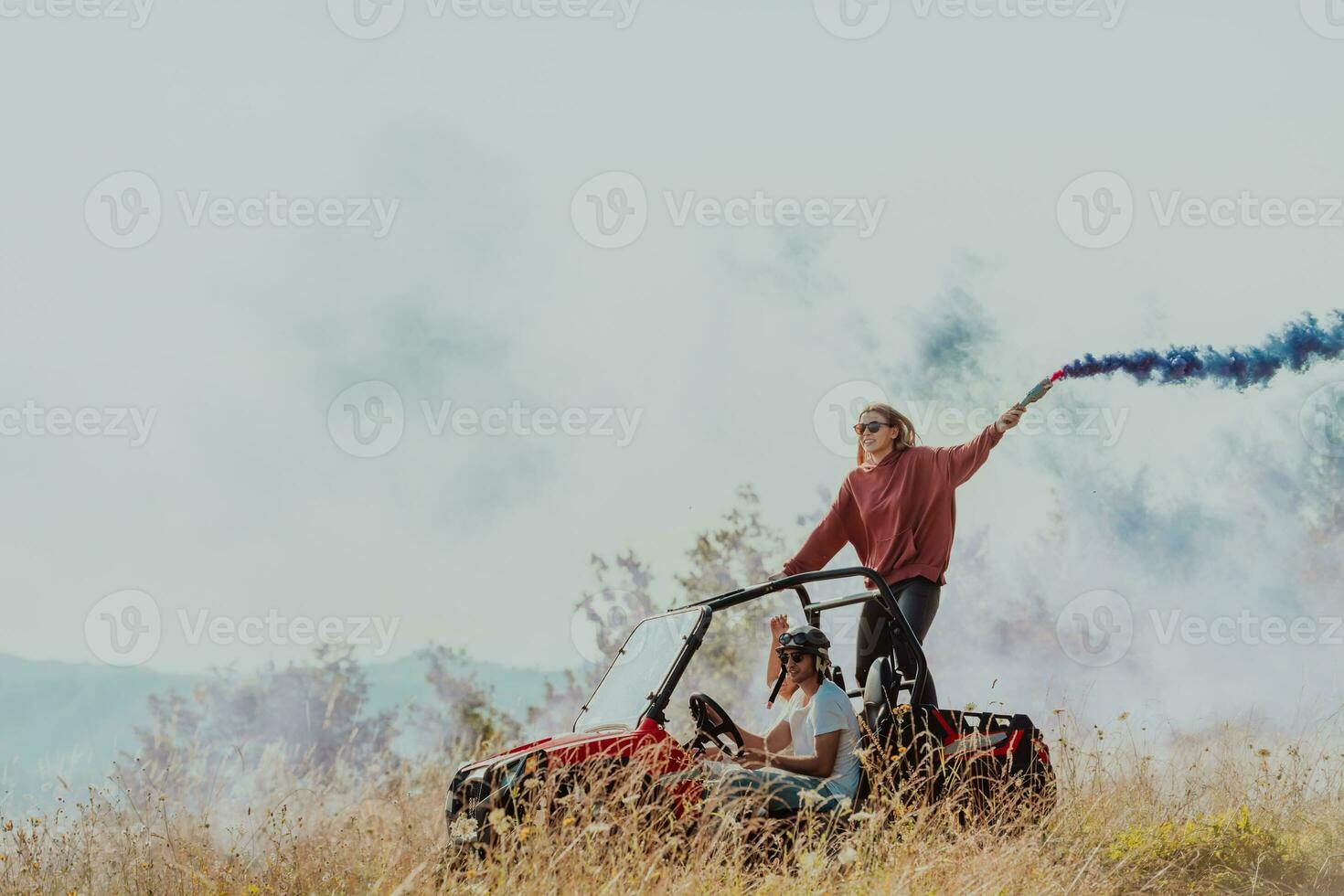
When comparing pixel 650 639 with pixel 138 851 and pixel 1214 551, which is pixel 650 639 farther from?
pixel 1214 551

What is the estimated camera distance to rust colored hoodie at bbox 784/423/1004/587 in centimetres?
675

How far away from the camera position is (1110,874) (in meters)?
6.01

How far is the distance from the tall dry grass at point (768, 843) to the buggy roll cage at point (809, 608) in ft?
1.86

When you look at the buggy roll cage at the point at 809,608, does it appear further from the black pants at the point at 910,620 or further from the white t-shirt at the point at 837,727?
the white t-shirt at the point at 837,727

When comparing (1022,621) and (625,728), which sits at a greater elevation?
(625,728)

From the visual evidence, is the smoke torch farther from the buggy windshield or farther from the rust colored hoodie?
the buggy windshield

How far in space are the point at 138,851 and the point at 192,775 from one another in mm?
1693

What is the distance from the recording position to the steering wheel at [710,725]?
230 inches

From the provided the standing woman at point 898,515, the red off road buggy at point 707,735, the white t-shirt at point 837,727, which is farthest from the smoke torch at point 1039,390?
the white t-shirt at point 837,727

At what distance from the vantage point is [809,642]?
561 centimetres

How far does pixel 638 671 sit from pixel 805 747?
855mm

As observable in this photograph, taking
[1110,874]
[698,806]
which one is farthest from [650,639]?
[1110,874]

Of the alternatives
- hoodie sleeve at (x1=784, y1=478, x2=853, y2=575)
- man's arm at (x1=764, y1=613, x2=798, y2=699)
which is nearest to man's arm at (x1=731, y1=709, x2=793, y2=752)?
man's arm at (x1=764, y1=613, x2=798, y2=699)

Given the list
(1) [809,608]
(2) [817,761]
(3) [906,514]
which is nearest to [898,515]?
(3) [906,514]
